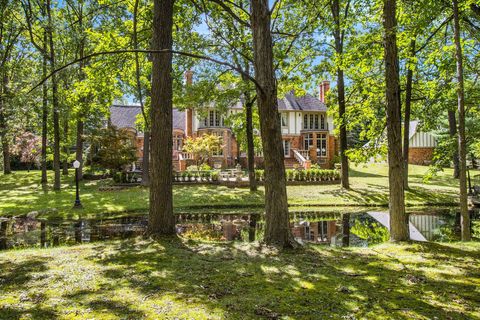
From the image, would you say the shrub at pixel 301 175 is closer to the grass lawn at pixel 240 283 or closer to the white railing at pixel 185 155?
the white railing at pixel 185 155

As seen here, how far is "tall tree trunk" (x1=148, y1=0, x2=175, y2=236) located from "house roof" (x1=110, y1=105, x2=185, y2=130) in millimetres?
30356

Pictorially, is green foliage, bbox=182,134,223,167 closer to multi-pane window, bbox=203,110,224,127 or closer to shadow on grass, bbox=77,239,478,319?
multi-pane window, bbox=203,110,224,127

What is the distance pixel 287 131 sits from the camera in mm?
37531

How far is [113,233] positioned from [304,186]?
14765 millimetres

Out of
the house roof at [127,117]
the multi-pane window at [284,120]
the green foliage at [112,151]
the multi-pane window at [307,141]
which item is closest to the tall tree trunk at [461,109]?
the green foliage at [112,151]

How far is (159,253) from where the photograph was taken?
239 inches

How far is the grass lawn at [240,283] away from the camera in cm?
351

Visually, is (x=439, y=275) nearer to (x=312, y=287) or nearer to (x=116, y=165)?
(x=312, y=287)

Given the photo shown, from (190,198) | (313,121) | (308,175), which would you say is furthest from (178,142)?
(190,198)

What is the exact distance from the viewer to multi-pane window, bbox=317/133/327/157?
122 ft

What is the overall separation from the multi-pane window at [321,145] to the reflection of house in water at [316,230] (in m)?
25.6

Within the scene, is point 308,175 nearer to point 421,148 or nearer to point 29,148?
point 421,148

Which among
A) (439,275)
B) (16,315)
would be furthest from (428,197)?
(16,315)

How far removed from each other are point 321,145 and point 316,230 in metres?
27.5
